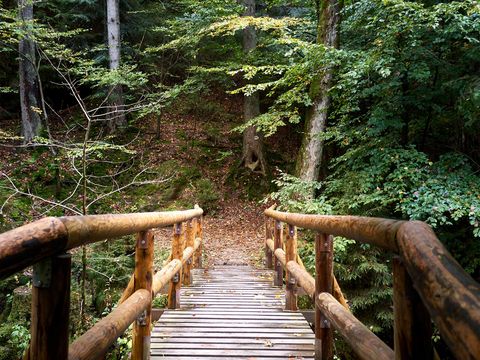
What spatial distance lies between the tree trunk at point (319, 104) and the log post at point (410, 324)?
26.7 feet

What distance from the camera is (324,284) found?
252cm

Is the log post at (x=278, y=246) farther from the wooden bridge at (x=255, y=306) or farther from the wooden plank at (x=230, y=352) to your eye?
the wooden plank at (x=230, y=352)

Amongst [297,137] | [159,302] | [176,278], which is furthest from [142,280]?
[297,137]

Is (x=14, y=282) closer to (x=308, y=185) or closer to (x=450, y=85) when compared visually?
(x=308, y=185)

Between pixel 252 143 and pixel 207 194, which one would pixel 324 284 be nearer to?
pixel 207 194

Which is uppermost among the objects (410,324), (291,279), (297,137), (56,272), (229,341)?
(297,137)

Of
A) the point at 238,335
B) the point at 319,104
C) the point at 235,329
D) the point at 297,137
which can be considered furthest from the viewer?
the point at 297,137

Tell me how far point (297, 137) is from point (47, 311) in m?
15.8

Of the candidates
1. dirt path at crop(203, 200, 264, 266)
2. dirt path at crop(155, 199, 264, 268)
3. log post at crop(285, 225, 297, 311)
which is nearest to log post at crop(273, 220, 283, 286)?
log post at crop(285, 225, 297, 311)

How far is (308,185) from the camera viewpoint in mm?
8211

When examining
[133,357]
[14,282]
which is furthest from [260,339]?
[14,282]

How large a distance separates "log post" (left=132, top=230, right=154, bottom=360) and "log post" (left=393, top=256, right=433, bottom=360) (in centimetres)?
173

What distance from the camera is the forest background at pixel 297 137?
612 cm

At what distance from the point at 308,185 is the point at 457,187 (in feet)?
9.75
